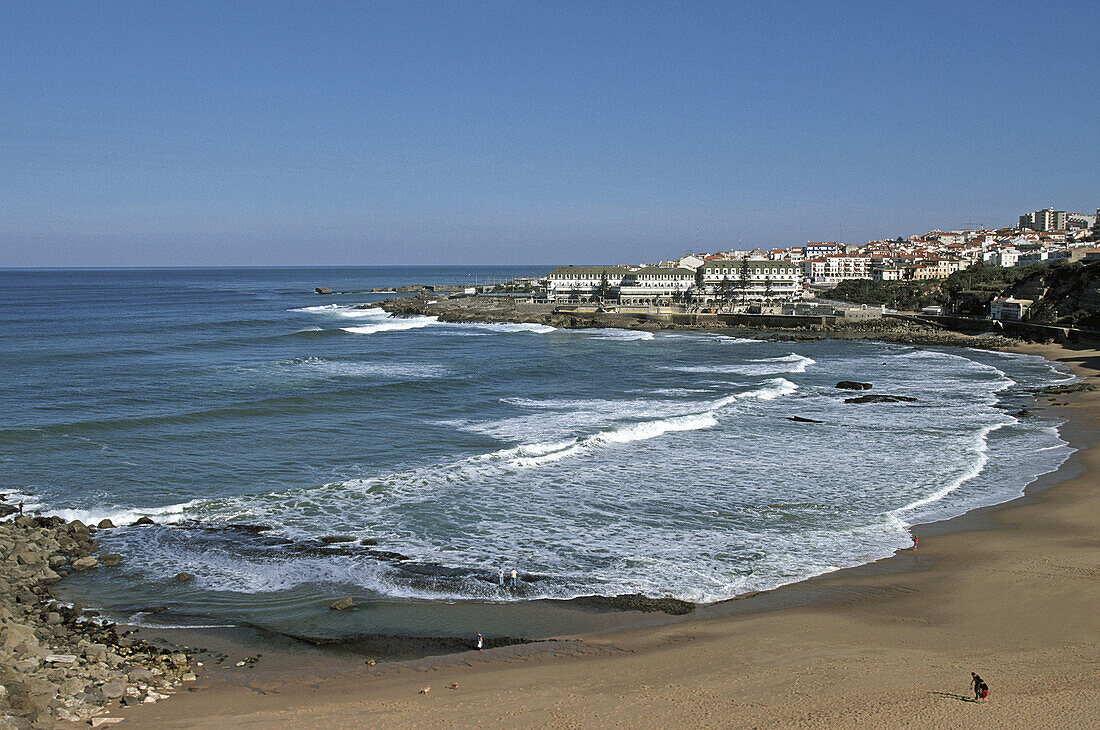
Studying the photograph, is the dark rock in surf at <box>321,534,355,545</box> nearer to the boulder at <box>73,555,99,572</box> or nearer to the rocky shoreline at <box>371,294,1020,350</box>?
the boulder at <box>73,555,99,572</box>

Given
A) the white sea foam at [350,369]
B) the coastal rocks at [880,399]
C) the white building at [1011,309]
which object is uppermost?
the white building at [1011,309]

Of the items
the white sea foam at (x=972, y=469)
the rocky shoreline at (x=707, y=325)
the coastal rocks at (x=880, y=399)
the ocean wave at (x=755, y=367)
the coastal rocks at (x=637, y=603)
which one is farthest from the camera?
the rocky shoreline at (x=707, y=325)

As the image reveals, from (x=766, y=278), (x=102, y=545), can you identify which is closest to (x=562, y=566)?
(x=102, y=545)

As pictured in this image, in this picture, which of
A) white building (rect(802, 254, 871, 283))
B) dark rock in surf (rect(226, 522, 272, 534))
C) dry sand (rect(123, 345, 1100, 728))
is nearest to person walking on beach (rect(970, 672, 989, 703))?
dry sand (rect(123, 345, 1100, 728))

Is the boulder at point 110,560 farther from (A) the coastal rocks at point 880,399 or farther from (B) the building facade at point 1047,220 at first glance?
(B) the building facade at point 1047,220

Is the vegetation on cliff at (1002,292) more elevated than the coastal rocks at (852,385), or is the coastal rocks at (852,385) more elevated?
the vegetation on cliff at (1002,292)

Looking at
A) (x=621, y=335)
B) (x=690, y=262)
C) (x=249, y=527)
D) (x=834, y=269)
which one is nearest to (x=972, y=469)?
(x=249, y=527)

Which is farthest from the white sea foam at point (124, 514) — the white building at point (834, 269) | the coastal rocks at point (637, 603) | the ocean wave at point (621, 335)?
the white building at point (834, 269)
